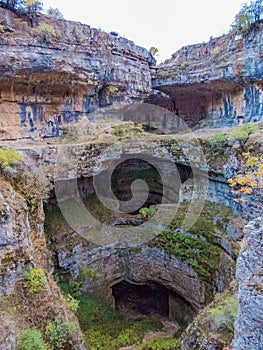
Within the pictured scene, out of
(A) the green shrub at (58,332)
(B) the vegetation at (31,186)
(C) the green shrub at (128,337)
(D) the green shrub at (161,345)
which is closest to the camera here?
(A) the green shrub at (58,332)

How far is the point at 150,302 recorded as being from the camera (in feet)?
41.8

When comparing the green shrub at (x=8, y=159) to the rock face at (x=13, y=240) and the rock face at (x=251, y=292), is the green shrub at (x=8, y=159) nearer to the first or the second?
the rock face at (x=13, y=240)

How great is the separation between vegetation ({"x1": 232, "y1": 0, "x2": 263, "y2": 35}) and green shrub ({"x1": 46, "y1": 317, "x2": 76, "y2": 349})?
16.0 m

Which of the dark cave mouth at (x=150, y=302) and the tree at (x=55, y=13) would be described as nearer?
the dark cave mouth at (x=150, y=302)

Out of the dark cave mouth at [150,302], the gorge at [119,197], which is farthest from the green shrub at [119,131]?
the dark cave mouth at [150,302]

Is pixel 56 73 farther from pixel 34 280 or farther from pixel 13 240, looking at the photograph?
pixel 34 280

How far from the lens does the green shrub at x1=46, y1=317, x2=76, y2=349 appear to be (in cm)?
593

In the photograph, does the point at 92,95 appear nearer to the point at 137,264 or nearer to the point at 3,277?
the point at 137,264

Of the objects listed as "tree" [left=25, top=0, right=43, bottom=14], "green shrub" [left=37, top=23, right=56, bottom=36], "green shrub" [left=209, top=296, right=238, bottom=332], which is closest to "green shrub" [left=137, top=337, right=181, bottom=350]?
"green shrub" [left=209, top=296, right=238, bottom=332]

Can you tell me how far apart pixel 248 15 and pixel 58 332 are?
16.9 metres

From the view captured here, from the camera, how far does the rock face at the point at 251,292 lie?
4.07 metres

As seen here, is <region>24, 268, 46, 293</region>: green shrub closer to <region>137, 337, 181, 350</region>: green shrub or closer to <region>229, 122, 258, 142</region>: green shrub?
<region>137, 337, 181, 350</region>: green shrub

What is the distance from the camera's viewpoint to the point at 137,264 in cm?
1188

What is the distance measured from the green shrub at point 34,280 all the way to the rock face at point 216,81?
44.5ft
